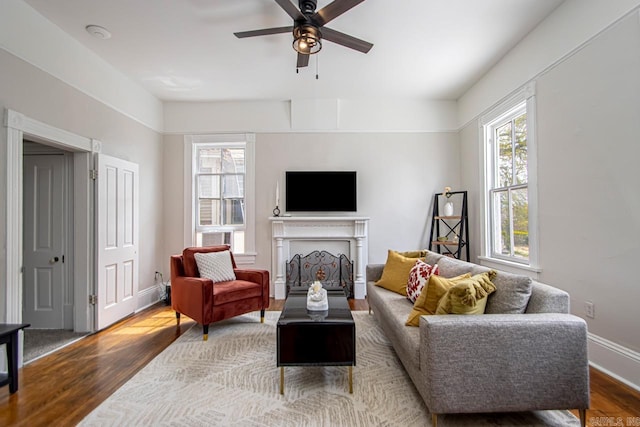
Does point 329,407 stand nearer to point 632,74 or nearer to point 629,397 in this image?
point 629,397

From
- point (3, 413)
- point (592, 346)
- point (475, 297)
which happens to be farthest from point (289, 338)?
point (592, 346)

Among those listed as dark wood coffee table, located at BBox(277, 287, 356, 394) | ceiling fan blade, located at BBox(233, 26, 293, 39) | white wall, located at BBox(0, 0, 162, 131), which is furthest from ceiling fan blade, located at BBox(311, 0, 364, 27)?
white wall, located at BBox(0, 0, 162, 131)

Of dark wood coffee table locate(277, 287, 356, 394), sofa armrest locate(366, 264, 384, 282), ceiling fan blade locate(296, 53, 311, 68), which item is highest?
ceiling fan blade locate(296, 53, 311, 68)

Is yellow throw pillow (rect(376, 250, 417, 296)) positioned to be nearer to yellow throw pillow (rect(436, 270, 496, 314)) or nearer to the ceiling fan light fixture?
yellow throw pillow (rect(436, 270, 496, 314))

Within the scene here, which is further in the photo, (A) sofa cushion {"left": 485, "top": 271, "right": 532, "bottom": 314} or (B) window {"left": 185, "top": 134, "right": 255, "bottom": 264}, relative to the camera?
(B) window {"left": 185, "top": 134, "right": 255, "bottom": 264}

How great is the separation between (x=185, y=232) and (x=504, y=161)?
4.60 meters

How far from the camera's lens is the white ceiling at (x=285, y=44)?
101 inches

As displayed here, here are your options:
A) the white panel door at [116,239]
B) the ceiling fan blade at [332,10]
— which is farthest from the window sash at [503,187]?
the white panel door at [116,239]

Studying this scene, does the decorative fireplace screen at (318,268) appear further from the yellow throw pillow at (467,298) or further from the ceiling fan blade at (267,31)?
the ceiling fan blade at (267,31)

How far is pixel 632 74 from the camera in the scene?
200cm

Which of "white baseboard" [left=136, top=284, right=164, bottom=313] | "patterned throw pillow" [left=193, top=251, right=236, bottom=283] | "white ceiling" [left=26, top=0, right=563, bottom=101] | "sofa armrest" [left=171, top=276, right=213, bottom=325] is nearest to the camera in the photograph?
"white ceiling" [left=26, top=0, right=563, bottom=101]

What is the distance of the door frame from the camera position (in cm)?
233

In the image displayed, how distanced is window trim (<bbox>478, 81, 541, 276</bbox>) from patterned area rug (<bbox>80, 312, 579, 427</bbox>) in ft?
5.45

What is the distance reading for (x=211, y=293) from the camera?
2.88 meters
